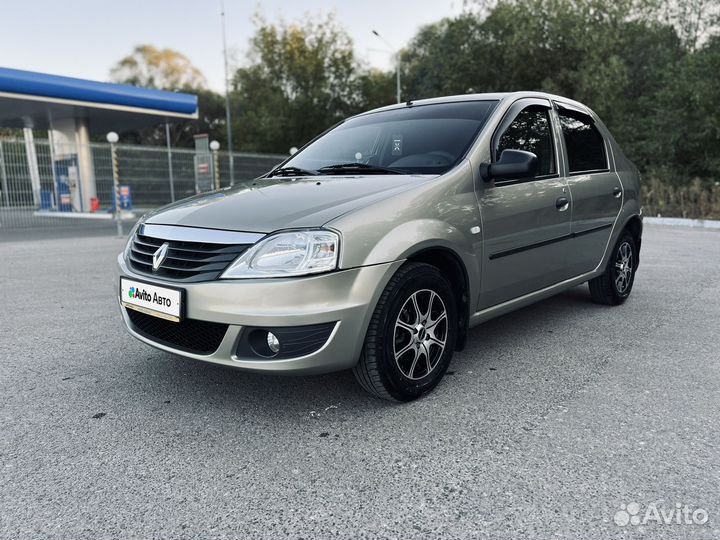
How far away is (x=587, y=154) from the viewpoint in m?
4.43

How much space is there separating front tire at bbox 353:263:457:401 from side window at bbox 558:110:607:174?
180cm

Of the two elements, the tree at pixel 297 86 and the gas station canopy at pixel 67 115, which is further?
the tree at pixel 297 86

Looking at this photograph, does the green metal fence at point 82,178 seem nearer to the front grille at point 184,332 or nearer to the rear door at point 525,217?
the rear door at point 525,217

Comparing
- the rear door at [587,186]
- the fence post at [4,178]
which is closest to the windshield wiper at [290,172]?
the rear door at [587,186]

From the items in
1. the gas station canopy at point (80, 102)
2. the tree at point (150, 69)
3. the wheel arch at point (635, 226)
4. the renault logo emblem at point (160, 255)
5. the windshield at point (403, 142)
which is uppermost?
the tree at point (150, 69)

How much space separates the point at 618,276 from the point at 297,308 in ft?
11.5

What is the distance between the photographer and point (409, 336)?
290 cm

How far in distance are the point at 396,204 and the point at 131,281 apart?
1449mm

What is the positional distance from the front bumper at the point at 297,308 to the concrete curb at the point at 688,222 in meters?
13.4

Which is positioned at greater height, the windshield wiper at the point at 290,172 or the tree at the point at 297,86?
the tree at the point at 297,86

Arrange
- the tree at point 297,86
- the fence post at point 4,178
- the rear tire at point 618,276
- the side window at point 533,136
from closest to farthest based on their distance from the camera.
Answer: the side window at point 533,136
the rear tire at point 618,276
the fence post at point 4,178
the tree at point 297,86

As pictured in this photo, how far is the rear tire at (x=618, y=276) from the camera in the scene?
483cm

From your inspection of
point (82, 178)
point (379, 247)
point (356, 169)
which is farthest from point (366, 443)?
point (82, 178)

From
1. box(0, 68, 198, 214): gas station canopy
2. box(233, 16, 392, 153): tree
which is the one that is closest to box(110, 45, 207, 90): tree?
box(233, 16, 392, 153): tree
